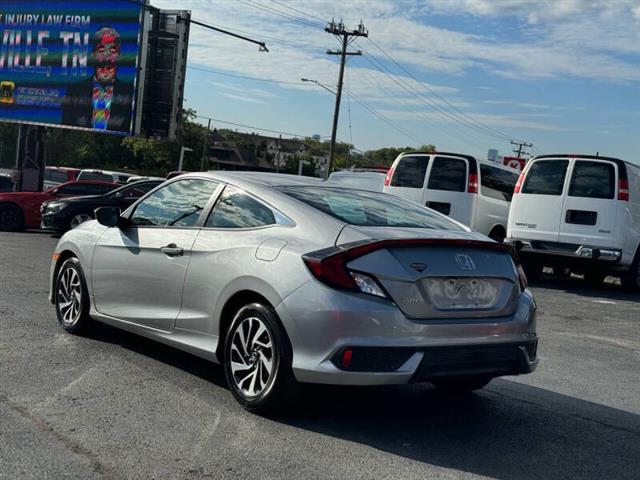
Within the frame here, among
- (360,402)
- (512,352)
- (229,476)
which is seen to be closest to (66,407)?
(229,476)

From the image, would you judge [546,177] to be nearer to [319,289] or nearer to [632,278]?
Result: [632,278]

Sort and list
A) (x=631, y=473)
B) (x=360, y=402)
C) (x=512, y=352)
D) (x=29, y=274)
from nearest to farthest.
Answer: (x=631, y=473)
(x=512, y=352)
(x=360, y=402)
(x=29, y=274)

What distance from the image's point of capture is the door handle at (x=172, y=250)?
17.9 feet

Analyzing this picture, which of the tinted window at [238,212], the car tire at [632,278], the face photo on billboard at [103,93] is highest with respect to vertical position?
the face photo on billboard at [103,93]

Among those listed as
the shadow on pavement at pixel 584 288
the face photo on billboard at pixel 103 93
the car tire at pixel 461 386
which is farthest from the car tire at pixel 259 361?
the face photo on billboard at pixel 103 93

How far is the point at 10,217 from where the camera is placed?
19141 mm

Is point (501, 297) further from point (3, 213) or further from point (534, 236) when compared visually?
point (3, 213)

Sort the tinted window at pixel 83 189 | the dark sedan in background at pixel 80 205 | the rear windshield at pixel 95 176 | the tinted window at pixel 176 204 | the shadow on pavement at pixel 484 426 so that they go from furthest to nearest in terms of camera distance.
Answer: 1. the rear windshield at pixel 95 176
2. the tinted window at pixel 83 189
3. the dark sedan in background at pixel 80 205
4. the tinted window at pixel 176 204
5. the shadow on pavement at pixel 484 426

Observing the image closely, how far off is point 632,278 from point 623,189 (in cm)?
169

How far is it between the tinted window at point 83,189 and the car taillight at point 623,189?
13407 mm

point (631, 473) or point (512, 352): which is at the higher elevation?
point (512, 352)

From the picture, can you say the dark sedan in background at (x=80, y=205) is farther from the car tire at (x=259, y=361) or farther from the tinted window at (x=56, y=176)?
the tinted window at (x=56, y=176)

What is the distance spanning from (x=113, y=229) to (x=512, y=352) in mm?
3411

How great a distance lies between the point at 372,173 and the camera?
1898cm
